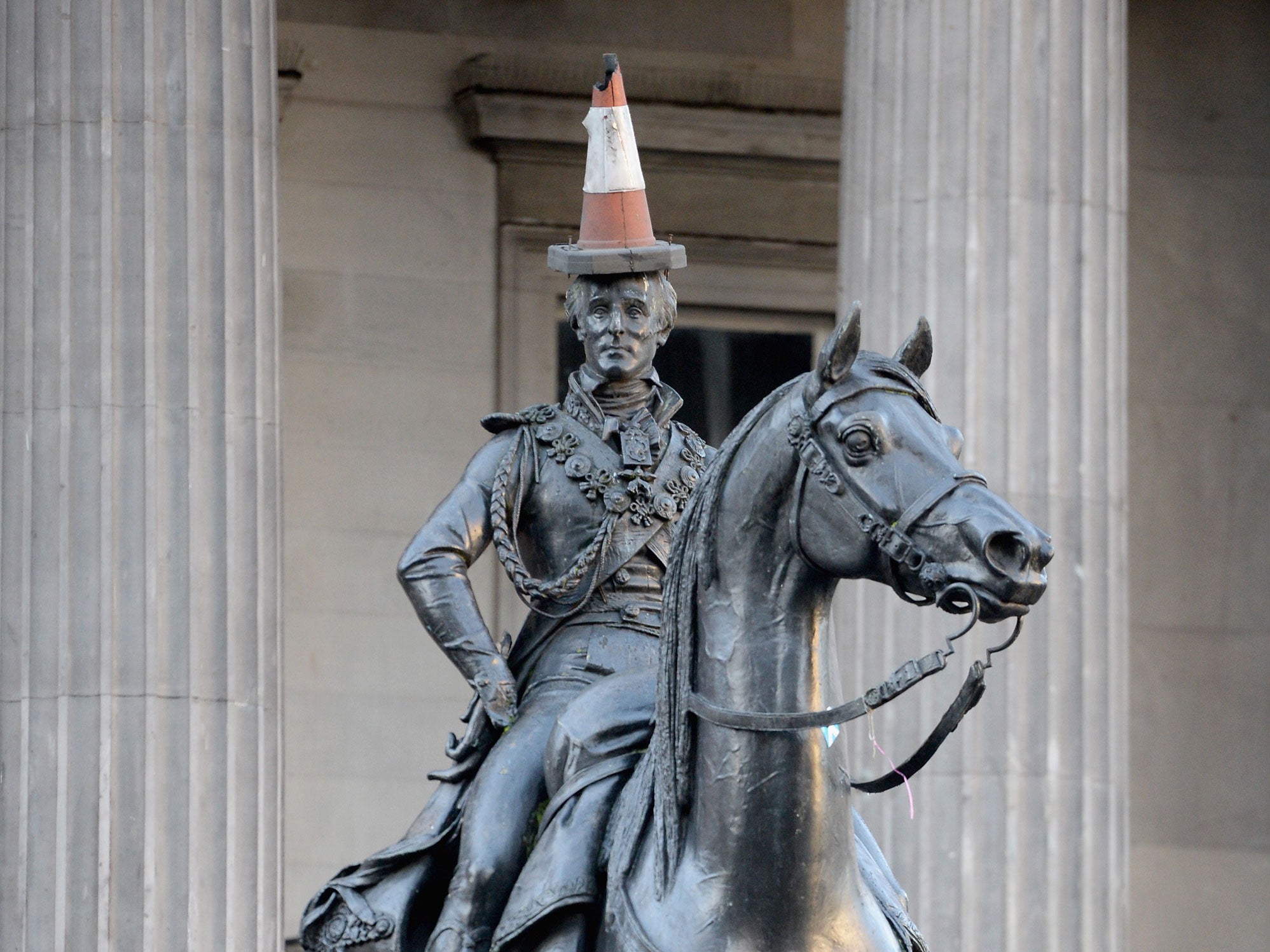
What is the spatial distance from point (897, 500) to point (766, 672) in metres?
0.61

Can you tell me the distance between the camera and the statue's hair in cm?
1041

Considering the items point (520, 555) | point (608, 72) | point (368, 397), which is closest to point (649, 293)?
Answer: point (608, 72)

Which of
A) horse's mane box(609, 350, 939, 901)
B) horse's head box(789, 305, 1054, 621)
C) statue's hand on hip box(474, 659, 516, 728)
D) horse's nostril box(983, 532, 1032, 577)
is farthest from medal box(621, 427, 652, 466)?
horse's nostril box(983, 532, 1032, 577)

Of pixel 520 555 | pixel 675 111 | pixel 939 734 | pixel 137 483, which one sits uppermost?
pixel 675 111

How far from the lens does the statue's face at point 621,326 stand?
10406 mm

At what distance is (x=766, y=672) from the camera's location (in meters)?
8.93

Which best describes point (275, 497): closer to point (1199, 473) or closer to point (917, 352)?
point (1199, 473)

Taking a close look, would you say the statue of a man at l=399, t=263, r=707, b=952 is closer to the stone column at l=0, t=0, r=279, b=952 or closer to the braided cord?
the braided cord

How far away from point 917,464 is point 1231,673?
52.8 ft

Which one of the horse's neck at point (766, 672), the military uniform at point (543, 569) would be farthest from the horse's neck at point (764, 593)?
the military uniform at point (543, 569)

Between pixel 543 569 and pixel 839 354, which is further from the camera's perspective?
pixel 543 569

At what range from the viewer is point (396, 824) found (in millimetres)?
23125

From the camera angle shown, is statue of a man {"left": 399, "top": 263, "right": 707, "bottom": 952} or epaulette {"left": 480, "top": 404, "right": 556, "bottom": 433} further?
epaulette {"left": 480, "top": 404, "right": 556, "bottom": 433}

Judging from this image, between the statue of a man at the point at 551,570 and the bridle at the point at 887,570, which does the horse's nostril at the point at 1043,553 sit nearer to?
the bridle at the point at 887,570
